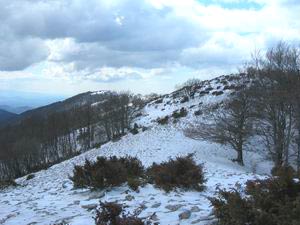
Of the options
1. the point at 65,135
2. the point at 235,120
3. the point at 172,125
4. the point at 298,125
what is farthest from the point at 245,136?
the point at 65,135

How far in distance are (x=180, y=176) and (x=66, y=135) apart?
A: 8755 cm

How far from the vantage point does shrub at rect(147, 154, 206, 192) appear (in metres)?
10.3

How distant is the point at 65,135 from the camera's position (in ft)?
312

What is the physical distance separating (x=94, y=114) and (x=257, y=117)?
62889mm

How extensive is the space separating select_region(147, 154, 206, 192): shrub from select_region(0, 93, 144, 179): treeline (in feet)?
207

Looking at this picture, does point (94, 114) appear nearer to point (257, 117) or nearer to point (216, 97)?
point (216, 97)

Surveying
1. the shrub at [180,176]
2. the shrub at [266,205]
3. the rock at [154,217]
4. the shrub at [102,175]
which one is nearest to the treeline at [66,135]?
the shrub at [102,175]

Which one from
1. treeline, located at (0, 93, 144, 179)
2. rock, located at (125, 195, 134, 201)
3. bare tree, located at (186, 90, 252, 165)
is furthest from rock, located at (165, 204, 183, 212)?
treeline, located at (0, 93, 144, 179)

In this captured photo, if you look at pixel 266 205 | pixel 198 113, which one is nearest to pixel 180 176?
pixel 266 205

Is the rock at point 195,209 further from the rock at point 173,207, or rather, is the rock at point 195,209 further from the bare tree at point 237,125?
the bare tree at point 237,125

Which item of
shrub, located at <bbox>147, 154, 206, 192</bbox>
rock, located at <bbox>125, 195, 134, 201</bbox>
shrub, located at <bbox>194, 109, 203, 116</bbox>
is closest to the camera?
rock, located at <bbox>125, 195, 134, 201</bbox>

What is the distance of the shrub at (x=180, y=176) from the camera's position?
10.3 m

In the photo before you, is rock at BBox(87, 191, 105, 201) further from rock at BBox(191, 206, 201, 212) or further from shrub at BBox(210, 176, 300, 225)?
shrub at BBox(210, 176, 300, 225)

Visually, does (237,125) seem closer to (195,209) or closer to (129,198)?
(129,198)
